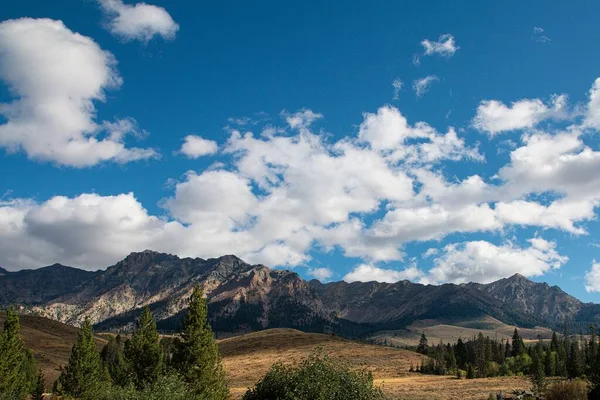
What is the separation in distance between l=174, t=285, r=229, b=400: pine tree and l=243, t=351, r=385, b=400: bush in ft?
38.6

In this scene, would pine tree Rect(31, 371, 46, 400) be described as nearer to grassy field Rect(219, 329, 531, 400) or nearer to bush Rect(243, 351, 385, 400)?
grassy field Rect(219, 329, 531, 400)

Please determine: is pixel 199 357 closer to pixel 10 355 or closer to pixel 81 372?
pixel 81 372

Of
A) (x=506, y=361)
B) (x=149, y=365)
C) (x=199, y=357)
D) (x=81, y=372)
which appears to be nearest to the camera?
(x=199, y=357)

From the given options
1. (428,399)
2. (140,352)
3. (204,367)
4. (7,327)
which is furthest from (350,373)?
(428,399)

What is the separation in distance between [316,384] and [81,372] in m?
43.1

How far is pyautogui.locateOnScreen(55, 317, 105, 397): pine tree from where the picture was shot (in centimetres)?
5866

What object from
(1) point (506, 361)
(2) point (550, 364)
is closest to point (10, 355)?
(2) point (550, 364)

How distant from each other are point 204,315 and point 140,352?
32.7 ft

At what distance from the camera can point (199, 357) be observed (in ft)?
141

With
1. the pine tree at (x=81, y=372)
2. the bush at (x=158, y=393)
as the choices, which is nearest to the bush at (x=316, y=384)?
the bush at (x=158, y=393)

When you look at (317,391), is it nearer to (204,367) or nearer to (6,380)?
(204,367)

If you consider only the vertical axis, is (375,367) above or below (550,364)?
below

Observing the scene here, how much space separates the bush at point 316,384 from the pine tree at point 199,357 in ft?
38.6

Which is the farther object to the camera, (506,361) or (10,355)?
(506,361)
